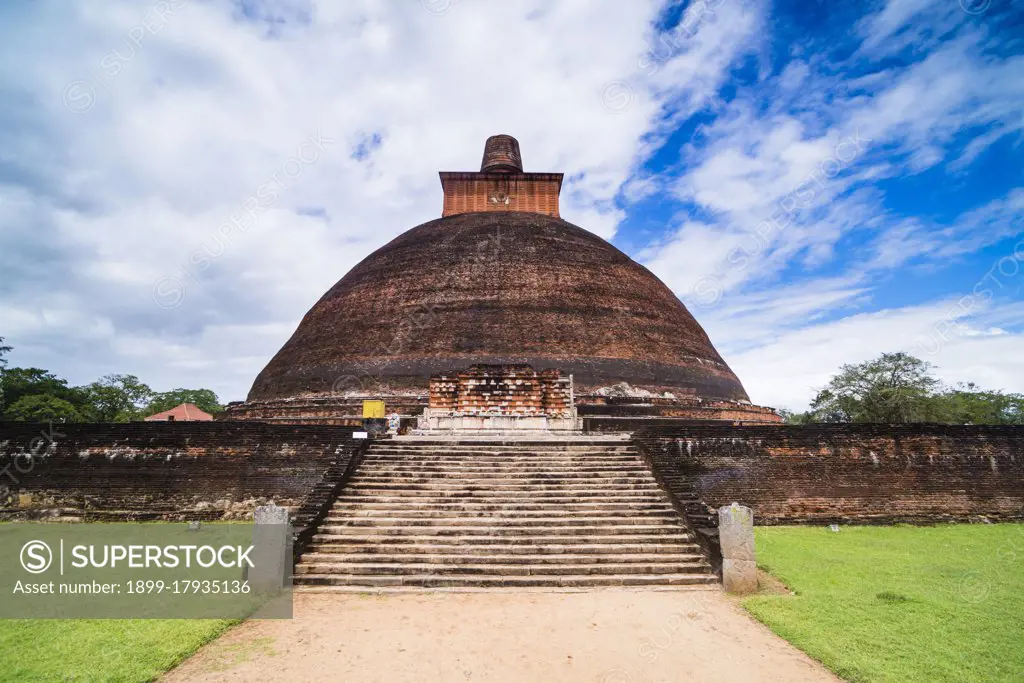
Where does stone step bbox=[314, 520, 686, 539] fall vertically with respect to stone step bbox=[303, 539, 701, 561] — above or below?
above

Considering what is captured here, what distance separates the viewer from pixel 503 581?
5.41 meters

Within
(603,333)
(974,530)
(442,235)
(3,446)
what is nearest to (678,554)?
(974,530)

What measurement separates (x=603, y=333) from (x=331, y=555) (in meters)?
9.77

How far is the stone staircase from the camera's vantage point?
551 cm

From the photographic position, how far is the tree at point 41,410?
2128 cm

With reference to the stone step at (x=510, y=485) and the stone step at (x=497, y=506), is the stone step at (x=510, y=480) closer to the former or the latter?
the stone step at (x=510, y=485)

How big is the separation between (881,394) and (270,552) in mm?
24000

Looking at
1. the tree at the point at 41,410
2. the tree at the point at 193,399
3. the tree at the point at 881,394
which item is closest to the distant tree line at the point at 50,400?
the tree at the point at 41,410

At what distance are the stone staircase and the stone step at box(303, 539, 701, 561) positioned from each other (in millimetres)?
11

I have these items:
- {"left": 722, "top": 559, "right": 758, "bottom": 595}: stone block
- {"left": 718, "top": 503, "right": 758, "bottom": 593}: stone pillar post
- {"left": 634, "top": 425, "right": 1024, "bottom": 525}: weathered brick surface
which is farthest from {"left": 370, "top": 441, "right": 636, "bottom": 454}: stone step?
{"left": 722, "top": 559, "right": 758, "bottom": 595}: stone block

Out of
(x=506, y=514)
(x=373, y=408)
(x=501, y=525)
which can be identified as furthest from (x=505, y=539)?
(x=373, y=408)

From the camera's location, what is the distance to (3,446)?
9.06m

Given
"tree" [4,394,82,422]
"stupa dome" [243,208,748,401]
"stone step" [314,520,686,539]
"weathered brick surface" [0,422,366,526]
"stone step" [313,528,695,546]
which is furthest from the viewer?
"tree" [4,394,82,422]

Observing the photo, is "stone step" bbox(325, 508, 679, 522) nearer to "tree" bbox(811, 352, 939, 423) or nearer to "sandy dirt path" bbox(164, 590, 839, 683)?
"sandy dirt path" bbox(164, 590, 839, 683)
